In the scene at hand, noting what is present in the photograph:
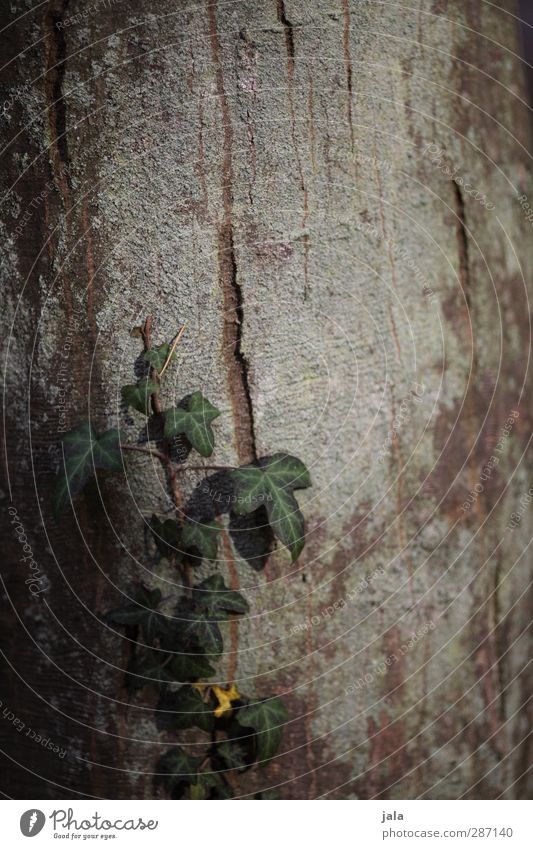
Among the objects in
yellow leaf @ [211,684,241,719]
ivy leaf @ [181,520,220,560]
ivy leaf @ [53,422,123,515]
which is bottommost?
yellow leaf @ [211,684,241,719]

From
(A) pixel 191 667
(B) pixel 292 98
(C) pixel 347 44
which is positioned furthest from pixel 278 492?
(C) pixel 347 44

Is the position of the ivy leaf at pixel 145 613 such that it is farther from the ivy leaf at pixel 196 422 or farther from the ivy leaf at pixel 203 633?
the ivy leaf at pixel 196 422

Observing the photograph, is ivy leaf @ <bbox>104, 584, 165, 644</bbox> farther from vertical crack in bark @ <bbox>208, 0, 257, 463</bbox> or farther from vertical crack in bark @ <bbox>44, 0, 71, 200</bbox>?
vertical crack in bark @ <bbox>44, 0, 71, 200</bbox>

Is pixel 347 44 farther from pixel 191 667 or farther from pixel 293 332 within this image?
pixel 191 667

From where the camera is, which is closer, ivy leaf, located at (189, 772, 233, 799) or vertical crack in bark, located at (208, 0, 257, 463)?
vertical crack in bark, located at (208, 0, 257, 463)

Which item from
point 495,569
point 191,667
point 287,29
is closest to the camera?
point 287,29

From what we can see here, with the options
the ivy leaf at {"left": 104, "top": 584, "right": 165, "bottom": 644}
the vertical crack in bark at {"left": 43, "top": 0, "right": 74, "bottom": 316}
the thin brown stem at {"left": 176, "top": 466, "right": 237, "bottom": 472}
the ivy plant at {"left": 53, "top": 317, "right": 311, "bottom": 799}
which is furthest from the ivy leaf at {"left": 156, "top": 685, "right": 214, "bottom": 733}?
the vertical crack in bark at {"left": 43, "top": 0, "right": 74, "bottom": 316}
